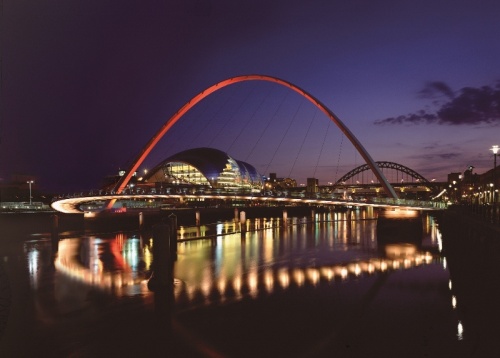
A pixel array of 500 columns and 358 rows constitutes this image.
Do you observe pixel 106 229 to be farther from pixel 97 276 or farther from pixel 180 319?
pixel 180 319

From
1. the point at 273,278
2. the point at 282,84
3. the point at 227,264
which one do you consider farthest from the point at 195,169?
the point at 273,278

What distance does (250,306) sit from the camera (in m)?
16.5

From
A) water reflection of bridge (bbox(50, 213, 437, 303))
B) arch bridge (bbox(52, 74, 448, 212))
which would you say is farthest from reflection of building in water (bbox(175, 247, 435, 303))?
arch bridge (bbox(52, 74, 448, 212))

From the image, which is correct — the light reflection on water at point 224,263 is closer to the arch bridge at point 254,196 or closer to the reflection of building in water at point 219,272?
the reflection of building in water at point 219,272

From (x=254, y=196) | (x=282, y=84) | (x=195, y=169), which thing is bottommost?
(x=254, y=196)

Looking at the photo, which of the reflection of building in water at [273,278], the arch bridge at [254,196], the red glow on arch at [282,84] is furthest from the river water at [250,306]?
the red glow on arch at [282,84]

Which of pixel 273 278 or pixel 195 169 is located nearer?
pixel 273 278

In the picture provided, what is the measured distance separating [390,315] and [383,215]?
3085 centimetres

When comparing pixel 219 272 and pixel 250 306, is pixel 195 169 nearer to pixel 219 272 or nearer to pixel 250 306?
pixel 219 272

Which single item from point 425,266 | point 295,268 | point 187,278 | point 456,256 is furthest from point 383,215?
point 187,278

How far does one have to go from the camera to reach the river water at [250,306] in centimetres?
1230

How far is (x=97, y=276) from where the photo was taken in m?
23.1

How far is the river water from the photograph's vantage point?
12.3 m

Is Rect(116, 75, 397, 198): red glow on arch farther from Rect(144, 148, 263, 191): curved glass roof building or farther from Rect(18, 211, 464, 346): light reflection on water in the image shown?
Rect(144, 148, 263, 191): curved glass roof building
